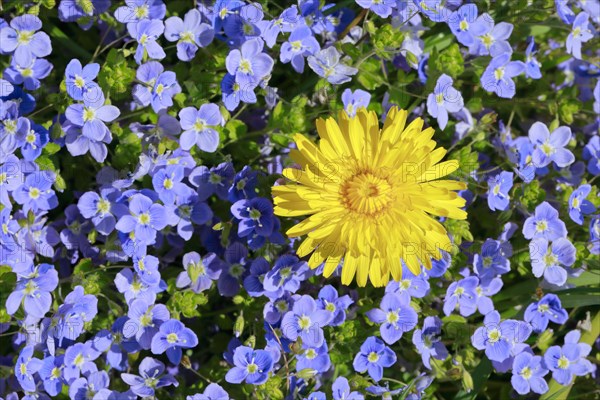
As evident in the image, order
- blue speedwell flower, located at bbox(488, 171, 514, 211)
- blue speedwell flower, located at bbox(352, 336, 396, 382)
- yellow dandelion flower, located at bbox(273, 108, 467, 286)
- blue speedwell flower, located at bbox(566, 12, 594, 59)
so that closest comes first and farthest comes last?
yellow dandelion flower, located at bbox(273, 108, 467, 286) < blue speedwell flower, located at bbox(352, 336, 396, 382) < blue speedwell flower, located at bbox(488, 171, 514, 211) < blue speedwell flower, located at bbox(566, 12, 594, 59)

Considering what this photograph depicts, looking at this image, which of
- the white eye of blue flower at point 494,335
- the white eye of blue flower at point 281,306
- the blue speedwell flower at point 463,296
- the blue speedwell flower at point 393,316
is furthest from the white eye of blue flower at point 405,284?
the white eye of blue flower at point 281,306

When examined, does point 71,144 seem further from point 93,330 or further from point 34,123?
point 93,330

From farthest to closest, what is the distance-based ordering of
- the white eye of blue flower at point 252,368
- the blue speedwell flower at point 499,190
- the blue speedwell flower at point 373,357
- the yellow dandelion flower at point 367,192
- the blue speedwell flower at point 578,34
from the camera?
the blue speedwell flower at point 578,34 < the blue speedwell flower at point 499,190 < the blue speedwell flower at point 373,357 < the white eye of blue flower at point 252,368 < the yellow dandelion flower at point 367,192

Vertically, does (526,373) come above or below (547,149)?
below

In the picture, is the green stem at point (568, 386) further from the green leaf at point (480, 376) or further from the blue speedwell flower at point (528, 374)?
the green leaf at point (480, 376)

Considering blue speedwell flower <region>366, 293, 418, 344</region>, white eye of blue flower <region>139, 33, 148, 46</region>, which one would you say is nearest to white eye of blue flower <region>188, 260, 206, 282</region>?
blue speedwell flower <region>366, 293, 418, 344</region>

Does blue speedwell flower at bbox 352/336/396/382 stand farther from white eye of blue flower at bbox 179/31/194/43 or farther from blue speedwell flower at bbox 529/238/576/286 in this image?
white eye of blue flower at bbox 179/31/194/43

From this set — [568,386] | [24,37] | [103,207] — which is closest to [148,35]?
[24,37]

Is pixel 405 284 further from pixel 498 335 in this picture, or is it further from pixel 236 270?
pixel 236 270

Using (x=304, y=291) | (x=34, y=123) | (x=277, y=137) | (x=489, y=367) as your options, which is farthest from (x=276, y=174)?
(x=489, y=367)
